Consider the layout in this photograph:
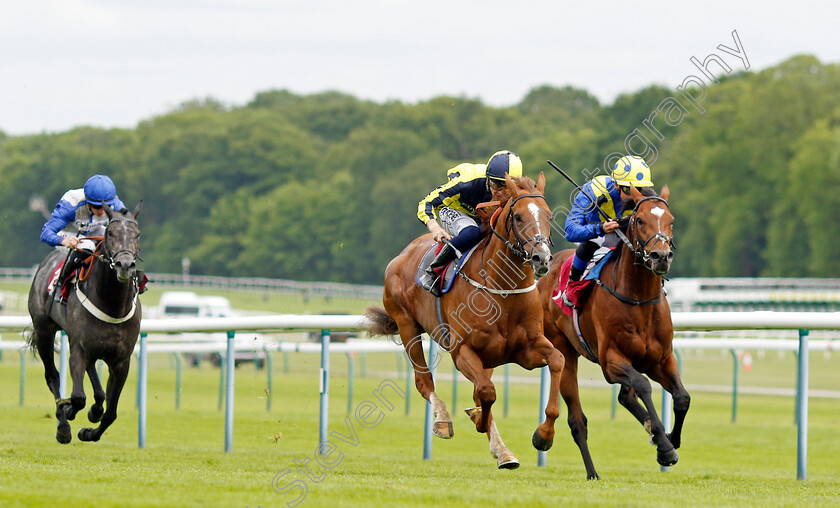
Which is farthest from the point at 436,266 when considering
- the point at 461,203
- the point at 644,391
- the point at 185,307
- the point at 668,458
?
the point at 185,307

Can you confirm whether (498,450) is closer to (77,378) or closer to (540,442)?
(540,442)

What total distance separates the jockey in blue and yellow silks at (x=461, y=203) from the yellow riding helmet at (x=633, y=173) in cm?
71

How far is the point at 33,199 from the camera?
69.8 m

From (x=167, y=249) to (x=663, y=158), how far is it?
28.4m

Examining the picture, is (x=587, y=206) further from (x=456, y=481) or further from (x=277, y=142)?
(x=277, y=142)

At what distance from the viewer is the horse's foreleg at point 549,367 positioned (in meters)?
7.49

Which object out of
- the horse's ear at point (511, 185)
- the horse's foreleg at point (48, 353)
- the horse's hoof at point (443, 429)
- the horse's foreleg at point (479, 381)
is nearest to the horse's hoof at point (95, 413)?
the horse's foreleg at point (48, 353)

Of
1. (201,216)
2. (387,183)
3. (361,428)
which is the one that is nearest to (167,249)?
(201,216)

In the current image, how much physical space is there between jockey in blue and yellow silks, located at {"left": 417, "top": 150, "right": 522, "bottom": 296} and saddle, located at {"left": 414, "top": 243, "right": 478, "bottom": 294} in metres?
0.05

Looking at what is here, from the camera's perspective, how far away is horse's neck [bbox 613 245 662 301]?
7793 millimetres

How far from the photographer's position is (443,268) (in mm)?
8227

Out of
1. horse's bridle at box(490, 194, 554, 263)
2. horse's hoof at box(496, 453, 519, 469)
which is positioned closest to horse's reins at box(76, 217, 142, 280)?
horse's bridle at box(490, 194, 554, 263)

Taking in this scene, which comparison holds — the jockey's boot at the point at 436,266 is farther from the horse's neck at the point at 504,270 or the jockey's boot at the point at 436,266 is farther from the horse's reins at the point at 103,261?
the horse's reins at the point at 103,261

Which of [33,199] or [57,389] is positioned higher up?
[33,199]
